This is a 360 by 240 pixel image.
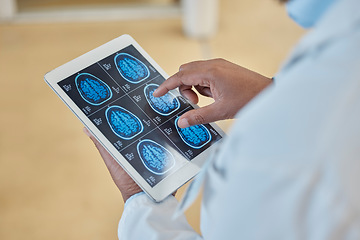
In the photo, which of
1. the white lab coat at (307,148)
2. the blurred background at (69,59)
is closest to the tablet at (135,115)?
the white lab coat at (307,148)

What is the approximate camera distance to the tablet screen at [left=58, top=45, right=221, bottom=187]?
87 centimetres

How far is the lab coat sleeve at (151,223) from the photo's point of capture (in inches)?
29.6

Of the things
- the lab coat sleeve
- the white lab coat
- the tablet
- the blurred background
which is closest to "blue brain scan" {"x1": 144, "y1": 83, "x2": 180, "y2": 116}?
the tablet

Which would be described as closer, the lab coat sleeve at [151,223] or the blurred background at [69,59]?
the lab coat sleeve at [151,223]

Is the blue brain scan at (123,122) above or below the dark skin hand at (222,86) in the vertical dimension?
above

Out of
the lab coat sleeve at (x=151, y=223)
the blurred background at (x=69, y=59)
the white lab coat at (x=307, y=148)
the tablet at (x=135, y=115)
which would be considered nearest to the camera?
the white lab coat at (x=307, y=148)

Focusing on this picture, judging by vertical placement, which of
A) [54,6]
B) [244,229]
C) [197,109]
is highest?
[54,6]

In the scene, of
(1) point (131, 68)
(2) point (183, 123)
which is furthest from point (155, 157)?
(1) point (131, 68)

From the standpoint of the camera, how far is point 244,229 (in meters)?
0.49

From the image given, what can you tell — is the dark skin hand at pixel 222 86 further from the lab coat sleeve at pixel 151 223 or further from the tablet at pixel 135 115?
the lab coat sleeve at pixel 151 223

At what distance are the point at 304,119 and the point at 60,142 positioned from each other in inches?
57.0

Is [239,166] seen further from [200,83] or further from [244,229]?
[200,83]

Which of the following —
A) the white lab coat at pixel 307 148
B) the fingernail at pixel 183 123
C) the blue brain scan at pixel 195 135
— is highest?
the fingernail at pixel 183 123

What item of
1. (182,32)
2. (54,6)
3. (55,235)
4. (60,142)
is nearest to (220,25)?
(182,32)
